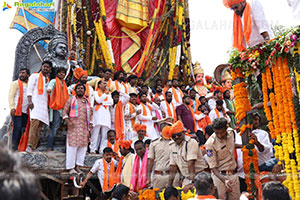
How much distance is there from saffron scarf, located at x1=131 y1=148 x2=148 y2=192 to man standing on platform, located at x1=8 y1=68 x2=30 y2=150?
2.61 meters

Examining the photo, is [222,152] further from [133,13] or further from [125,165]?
[133,13]

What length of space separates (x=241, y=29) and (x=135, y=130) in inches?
132

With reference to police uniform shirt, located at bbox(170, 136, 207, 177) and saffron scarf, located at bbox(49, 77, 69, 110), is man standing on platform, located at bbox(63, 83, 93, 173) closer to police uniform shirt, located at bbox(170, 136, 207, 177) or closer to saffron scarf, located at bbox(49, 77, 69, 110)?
saffron scarf, located at bbox(49, 77, 69, 110)

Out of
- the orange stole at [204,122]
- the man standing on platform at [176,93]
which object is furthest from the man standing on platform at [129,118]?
the orange stole at [204,122]

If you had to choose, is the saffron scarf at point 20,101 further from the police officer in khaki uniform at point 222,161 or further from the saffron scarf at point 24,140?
the police officer in khaki uniform at point 222,161

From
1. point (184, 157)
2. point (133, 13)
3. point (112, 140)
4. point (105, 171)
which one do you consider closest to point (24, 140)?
point (112, 140)

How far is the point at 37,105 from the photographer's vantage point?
23.2 ft

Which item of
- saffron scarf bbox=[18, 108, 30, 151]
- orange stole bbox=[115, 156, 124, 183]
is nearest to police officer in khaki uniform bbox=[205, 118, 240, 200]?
orange stole bbox=[115, 156, 124, 183]

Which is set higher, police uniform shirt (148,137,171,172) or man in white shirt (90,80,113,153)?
man in white shirt (90,80,113,153)

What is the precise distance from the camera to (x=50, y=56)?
869 cm

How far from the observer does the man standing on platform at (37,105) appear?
694 centimetres

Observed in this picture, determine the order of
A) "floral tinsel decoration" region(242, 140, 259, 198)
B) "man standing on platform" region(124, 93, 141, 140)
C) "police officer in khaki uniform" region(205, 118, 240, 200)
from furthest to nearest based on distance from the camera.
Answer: "man standing on platform" region(124, 93, 141, 140) < "floral tinsel decoration" region(242, 140, 259, 198) < "police officer in khaki uniform" region(205, 118, 240, 200)

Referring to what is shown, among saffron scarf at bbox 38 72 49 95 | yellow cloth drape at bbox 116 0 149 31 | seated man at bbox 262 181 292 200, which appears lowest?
seated man at bbox 262 181 292 200

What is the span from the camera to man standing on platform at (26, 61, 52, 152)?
22.8ft
